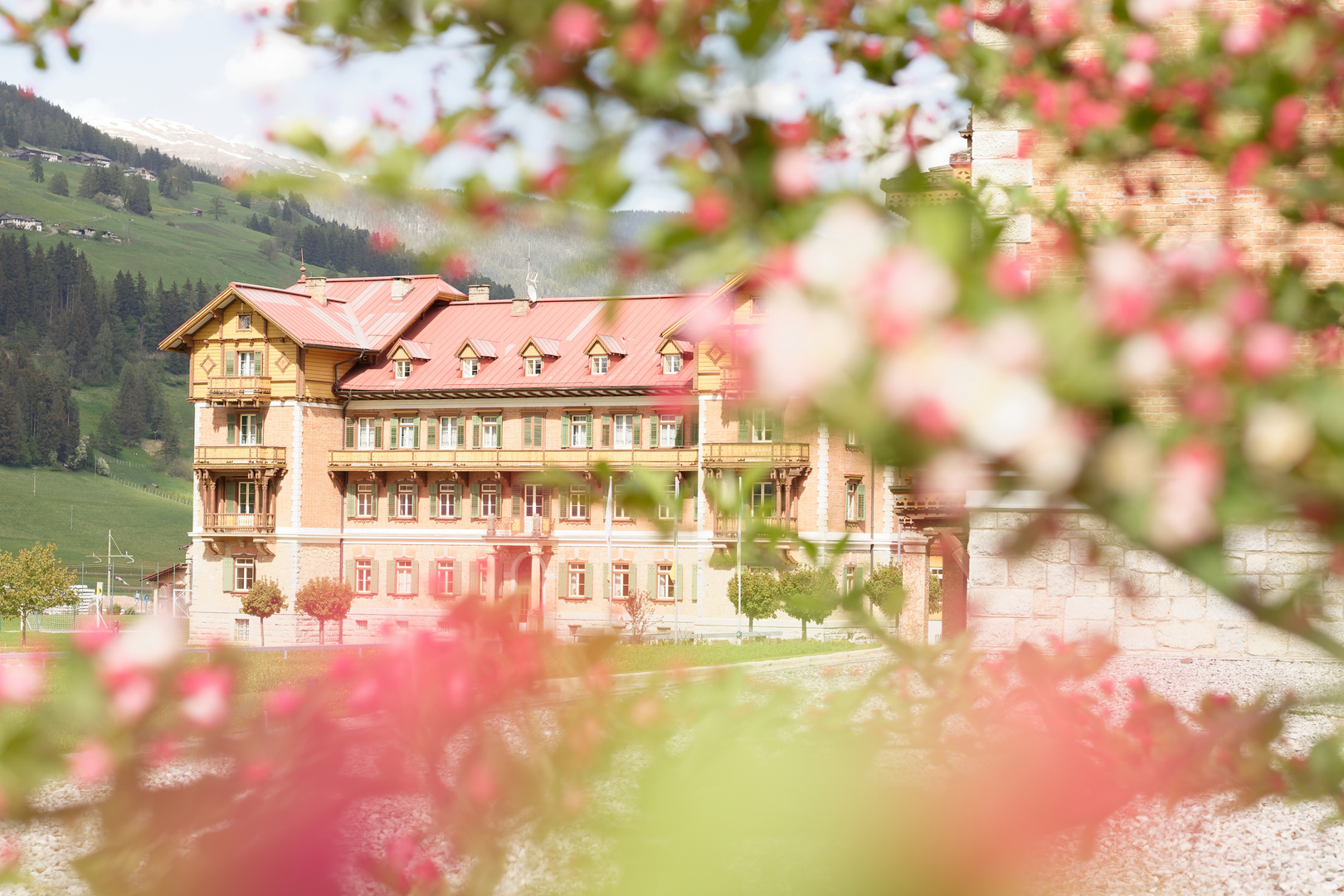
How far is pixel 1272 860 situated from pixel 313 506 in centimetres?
4392

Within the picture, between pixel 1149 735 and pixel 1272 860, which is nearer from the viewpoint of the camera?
pixel 1149 735

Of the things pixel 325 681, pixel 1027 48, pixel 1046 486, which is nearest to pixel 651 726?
pixel 325 681

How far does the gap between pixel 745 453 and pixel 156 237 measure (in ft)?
498

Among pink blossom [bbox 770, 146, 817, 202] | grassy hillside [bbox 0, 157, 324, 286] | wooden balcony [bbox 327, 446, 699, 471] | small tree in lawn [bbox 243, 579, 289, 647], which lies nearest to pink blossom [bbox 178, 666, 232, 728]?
pink blossom [bbox 770, 146, 817, 202]

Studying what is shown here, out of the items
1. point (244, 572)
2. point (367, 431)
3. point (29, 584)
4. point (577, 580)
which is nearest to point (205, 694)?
point (577, 580)

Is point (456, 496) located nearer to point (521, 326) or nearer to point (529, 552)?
point (529, 552)

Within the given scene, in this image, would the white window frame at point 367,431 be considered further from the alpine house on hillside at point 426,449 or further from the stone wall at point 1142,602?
the stone wall at point 1142,602

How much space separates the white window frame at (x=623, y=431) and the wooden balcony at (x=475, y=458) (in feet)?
1.64

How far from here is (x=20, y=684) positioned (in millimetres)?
1198

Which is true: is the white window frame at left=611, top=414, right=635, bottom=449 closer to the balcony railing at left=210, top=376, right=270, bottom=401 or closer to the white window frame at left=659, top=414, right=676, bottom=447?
the white window frame at left=659, top=414, right=676, bottom=447

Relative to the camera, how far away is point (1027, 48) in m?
2.67

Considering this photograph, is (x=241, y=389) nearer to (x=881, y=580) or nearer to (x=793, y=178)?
(x=881, y=580)

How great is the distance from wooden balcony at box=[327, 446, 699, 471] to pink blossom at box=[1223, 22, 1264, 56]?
4043 cm

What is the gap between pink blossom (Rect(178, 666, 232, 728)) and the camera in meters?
1.18
